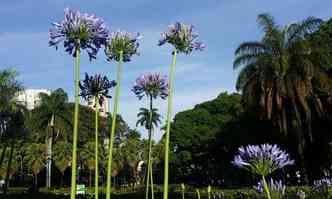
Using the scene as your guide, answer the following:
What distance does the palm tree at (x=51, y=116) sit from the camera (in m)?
67.8

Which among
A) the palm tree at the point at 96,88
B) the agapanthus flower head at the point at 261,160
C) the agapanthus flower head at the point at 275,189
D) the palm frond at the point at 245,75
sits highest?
the palm frond at the point at 245,75

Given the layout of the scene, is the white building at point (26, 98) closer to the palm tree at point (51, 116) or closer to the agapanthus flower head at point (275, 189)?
the palm tree at point (51, 116)

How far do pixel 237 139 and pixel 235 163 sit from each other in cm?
5113

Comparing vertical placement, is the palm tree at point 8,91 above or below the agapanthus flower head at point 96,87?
above

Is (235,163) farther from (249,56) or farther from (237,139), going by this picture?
(237,139)

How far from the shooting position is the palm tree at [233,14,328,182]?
36406 millimetres

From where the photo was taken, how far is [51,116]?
68.0 metres

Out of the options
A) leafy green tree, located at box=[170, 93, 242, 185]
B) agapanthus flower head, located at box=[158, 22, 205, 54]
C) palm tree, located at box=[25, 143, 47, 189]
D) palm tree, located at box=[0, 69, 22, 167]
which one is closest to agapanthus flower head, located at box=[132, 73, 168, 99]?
agapanthus flower head, located at box=[158, 22, 205, 54]

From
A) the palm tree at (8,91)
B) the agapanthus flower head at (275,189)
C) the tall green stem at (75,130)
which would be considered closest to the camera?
the agapanthus flower head at (275,189)

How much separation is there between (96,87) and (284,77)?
29988 mm

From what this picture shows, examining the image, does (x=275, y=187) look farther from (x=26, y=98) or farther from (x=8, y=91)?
(x=26, y=98)

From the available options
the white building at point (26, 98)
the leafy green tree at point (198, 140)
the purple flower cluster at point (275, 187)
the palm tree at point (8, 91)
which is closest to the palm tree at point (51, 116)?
the white building at point (26, 98)

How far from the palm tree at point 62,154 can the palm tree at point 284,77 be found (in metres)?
33.9

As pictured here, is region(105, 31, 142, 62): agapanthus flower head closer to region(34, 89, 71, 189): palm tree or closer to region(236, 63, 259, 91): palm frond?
region(236, 63, 259, 91): palm frond
